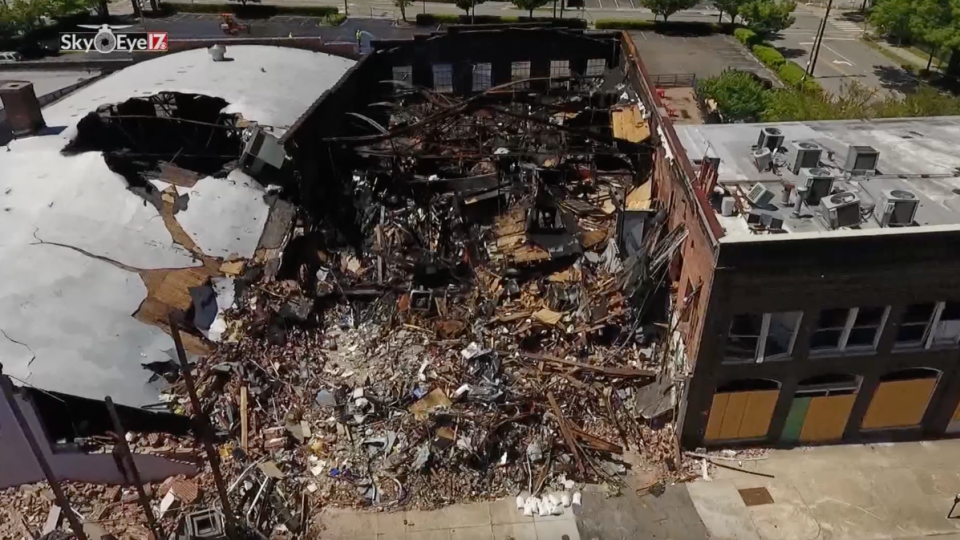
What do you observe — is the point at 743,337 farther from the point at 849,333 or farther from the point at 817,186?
the point at 817,186

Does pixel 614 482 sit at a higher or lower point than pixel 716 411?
lower

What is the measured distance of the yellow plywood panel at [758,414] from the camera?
695 inches

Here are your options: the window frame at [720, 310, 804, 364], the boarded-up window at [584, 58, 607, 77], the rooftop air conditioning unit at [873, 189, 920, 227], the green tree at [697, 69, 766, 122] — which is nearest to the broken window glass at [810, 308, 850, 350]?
the window frame at [720, 310, 804, 364]

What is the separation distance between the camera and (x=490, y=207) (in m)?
24.8

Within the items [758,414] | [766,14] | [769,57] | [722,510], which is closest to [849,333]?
[758,414]

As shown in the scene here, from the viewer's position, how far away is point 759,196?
1634 centimetres

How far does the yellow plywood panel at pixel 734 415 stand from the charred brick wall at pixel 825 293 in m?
0.59

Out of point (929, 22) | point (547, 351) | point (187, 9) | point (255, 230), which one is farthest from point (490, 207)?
point (187, 9)

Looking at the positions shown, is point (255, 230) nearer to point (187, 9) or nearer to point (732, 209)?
point (732, 209)

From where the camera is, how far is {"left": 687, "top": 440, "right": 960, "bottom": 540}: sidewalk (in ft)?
54.4

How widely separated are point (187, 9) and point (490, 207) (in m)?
53.5

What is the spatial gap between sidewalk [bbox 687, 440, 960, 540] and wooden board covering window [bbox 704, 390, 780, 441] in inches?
30.8

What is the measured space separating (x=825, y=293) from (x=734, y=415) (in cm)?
423

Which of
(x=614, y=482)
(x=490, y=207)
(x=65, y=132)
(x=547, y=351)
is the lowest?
(x=614, y=482)
